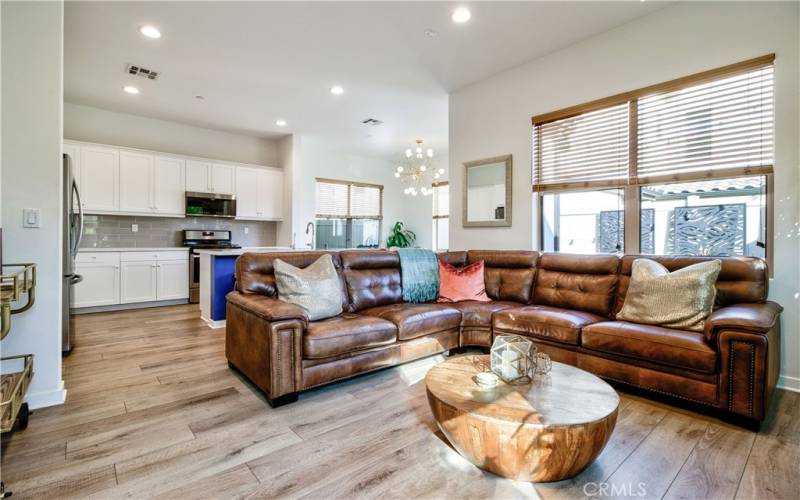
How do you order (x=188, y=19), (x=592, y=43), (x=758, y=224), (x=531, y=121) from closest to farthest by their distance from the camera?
(x=758, y=224)
(x=188, y=19)
(x=592, y=43)
(x=531, y=121)

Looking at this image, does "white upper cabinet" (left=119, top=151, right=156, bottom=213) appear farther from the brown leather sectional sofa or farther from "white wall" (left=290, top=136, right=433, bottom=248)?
the brown leather sectional sofa

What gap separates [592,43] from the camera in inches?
146

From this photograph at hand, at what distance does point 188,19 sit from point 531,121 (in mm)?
3537

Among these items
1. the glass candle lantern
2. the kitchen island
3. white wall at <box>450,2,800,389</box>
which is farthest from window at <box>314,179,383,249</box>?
the glass candle lantern

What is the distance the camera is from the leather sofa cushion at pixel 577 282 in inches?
126

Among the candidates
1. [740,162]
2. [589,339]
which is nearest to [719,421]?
[589,339]

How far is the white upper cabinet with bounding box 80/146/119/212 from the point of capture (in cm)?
523

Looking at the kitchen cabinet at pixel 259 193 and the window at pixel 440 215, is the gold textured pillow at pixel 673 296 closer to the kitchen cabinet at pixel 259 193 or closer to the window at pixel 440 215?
the window at pixel 440 215

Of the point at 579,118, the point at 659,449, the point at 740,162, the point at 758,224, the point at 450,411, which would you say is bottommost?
the point at 659,449

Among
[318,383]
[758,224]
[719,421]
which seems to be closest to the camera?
[719,421]

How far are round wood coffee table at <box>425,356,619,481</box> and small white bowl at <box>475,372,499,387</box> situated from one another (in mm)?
27

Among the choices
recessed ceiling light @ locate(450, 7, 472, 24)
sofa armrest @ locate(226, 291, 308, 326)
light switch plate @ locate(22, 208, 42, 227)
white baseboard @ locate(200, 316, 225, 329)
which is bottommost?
white baseboard @ locate(200, 316, 225, 329)

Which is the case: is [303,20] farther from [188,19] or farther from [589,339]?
[589,339]

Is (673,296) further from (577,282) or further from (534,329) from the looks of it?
(534,329)
